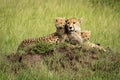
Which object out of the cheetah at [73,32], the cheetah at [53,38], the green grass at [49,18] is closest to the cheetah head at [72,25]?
the cheetah at [73,32]

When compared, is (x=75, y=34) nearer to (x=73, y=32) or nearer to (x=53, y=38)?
(x=73, y=32)

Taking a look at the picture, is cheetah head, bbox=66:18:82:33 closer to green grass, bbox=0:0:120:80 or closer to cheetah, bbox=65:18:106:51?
cheetah, bbox=65:18:106:51

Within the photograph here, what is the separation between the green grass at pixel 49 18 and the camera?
1052 centimetres

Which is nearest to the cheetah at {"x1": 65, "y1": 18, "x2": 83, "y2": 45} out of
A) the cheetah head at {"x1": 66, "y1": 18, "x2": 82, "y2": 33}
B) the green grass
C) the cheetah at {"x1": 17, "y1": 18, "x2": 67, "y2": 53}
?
the cheetah head at {"x1": 66, "y1": 18, "x2": 82, "y2": 33}

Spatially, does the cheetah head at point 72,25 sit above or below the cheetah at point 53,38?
above

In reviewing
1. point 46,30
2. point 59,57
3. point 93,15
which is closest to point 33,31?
point 46,30

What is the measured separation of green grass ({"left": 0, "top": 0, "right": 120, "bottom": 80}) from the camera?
1052 cm

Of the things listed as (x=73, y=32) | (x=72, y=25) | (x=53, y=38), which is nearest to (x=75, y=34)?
(x=73, y=32)

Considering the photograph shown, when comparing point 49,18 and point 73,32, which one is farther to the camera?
point 49,18

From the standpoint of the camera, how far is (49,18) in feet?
40.3

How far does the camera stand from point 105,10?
13.5 m

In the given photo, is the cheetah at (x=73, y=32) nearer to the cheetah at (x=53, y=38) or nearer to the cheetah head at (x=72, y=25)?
the cheetah head at (x=72, y=25)

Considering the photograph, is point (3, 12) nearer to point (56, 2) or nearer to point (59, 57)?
point (56, 2)

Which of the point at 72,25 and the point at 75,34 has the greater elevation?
the point at 72,25
